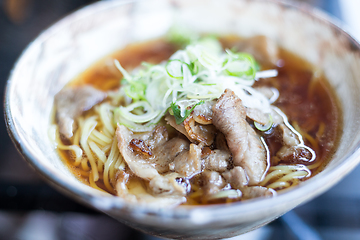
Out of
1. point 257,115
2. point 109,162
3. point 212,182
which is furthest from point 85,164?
point 257,115

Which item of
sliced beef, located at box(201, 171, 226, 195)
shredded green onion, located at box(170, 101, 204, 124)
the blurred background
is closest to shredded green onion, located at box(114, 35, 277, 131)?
shredded green onion, located at box(170, 101, 204, 124)

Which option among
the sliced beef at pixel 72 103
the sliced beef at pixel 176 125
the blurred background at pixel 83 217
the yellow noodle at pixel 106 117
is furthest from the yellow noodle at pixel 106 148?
the blurred background at pixel 83 217

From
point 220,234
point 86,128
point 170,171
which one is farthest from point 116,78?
point 220,234

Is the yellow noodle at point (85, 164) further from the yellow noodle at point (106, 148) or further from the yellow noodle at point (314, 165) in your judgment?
the yellow noodle at point (314, 165)

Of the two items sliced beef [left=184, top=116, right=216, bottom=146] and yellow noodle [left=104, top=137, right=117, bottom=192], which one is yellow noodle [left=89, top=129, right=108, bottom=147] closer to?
yellow noodle [left=104, top=137, right=117, bottom=192]

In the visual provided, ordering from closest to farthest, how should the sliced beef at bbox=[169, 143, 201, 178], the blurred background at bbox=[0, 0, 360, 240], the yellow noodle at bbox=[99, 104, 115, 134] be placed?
the sliced beef at bbox=[169, 143, 201, 178], the yellow noodle at bbox=[99, 104, 115, 134], the blurred background at bbox=[0, 0, 360, 240]

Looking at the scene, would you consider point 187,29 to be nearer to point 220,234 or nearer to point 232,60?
point 232,60

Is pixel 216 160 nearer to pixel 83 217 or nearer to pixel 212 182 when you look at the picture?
pixel 212 182
